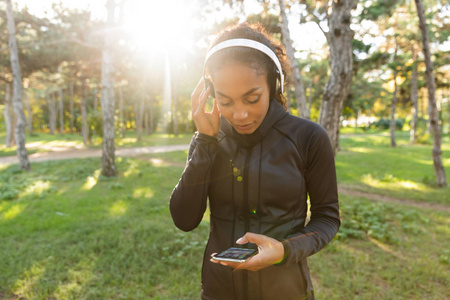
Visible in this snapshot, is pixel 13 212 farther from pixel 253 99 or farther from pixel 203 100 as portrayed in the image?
pixel 253 99

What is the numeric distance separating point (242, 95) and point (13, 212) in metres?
8.24

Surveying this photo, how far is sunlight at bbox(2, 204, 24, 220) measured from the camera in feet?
23.0

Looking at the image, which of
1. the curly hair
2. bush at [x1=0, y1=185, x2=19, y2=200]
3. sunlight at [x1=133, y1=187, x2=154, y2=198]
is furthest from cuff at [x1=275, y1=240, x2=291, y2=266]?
bush at [x1=0, y1=185, x2=19, y2=200]

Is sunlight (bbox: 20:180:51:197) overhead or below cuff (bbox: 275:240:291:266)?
below

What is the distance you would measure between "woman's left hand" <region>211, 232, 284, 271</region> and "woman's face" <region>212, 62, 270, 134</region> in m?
0.55

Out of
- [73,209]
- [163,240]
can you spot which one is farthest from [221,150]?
[73,209]

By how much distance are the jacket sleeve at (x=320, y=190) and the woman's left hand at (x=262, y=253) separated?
147 millimetres

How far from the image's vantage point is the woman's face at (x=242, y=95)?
55.2 inches

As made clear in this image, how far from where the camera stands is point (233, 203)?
5.06ft

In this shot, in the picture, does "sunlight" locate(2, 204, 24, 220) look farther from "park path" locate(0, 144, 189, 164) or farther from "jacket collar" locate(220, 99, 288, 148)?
"park path" locate(0, 144, 189, 164)

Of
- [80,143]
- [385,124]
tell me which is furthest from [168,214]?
[385,124]

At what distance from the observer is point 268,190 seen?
1.46 meters

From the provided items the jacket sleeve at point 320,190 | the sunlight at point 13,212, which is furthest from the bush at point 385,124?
the jacket sleeve at point 320,190

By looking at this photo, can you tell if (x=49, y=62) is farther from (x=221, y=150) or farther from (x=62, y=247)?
(x=221, y=150)
